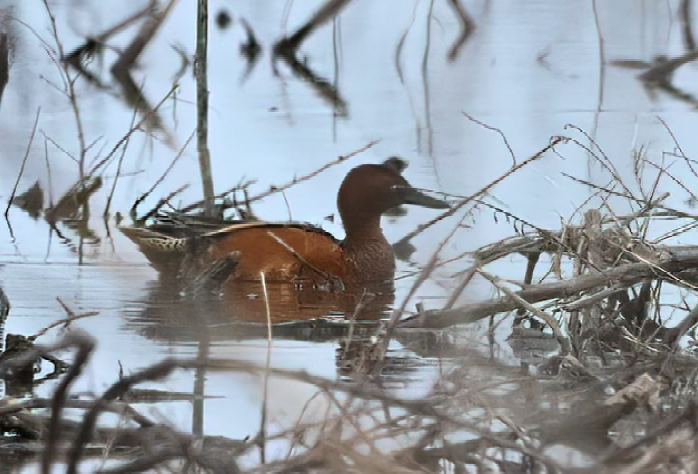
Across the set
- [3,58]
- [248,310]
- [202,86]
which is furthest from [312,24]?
[248,310]

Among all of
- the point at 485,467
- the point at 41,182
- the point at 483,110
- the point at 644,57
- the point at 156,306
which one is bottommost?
the point at 485,467

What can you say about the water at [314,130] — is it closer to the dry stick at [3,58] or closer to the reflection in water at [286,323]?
the reflection in water at [286,323]

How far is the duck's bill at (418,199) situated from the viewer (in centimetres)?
691

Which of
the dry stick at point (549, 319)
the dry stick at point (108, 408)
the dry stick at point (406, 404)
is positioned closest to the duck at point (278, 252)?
the dry stick at point (549, 319)

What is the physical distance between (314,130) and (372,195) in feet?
7.03

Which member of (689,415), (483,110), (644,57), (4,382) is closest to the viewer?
(689,415)

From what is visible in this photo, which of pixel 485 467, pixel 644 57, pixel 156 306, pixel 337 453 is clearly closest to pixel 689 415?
pixel 485 467

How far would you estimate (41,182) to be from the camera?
24.1ft

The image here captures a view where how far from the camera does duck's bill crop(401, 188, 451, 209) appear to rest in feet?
22.7

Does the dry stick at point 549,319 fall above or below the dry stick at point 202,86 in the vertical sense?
below

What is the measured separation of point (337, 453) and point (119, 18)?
386 inches

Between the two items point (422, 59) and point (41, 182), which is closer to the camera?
point (41, 182)

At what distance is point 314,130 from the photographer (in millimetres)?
8898

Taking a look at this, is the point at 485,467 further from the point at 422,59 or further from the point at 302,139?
the point at 422,59
